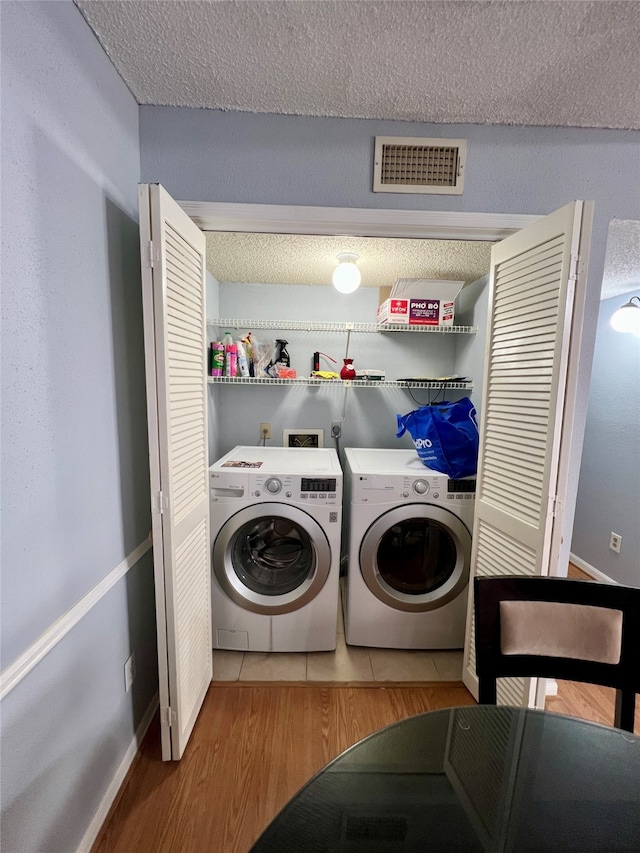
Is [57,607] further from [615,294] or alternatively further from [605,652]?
[615,294]

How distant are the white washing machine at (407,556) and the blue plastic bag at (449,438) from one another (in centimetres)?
6

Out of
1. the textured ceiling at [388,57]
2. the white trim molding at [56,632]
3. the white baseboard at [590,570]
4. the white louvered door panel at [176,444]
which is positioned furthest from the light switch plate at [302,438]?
the white baseboard at [590,570]

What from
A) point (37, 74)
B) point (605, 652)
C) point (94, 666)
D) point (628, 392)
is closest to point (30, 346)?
point (37, 74)

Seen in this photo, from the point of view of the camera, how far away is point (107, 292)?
1.16m

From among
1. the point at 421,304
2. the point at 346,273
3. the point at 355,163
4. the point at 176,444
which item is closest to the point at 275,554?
the point at 176,444

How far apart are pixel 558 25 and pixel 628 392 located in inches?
89.0

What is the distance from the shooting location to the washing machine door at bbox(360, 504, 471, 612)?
1834mm

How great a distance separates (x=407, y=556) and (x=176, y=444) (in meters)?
1.34

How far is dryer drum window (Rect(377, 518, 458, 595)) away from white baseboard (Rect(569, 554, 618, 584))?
159 cm

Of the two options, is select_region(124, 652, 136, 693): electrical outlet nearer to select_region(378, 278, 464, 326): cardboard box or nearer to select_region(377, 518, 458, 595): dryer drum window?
select_region(377, 518, 458, 595): dryer drum window

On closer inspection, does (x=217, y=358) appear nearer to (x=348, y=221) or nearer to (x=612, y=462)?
(x=348, y=221)

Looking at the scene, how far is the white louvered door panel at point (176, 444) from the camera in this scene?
1136mm

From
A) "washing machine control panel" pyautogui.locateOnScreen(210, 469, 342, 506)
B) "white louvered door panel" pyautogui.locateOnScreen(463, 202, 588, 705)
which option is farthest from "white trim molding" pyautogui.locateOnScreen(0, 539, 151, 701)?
"white louvered door panel" pyautogui.locateOnScreen(463, 202, 588, 705)

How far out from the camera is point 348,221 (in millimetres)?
1443
